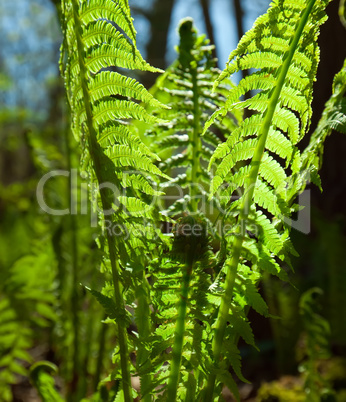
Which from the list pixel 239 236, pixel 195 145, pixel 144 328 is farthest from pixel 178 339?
pixel 195 145

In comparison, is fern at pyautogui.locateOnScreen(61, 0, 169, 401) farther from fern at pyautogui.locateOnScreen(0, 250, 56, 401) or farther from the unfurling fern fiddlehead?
fern at pyautogui.locateOnScreen(0, 250, 56, 401)


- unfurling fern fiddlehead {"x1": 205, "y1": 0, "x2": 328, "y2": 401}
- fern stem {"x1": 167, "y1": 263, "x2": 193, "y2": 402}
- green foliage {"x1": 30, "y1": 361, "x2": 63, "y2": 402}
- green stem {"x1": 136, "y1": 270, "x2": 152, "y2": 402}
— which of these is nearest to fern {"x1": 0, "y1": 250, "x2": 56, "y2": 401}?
green foliage {"x1": 30, "y1": 361, "x2": 63, "y2": 402}

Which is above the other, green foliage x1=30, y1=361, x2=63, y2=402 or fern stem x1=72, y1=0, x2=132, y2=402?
fern stem x1=72, y1=0, x2=132, y2=402

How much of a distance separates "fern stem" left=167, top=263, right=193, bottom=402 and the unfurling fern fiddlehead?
0.06m

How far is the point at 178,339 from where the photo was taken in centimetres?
84

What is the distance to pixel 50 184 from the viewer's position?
241cm

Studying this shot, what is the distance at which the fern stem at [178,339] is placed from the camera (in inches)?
32.8

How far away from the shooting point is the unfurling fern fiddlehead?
78 cm

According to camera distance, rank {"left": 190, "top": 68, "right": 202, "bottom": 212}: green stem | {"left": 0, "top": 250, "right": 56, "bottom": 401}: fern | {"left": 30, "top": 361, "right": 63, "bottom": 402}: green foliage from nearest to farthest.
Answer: {"left": 30, "top": 361, "right": 63, "bottom": 402}: green foliage < {"left": 190, "top": 68, "right": 202, "bottom": 212}: green stem < {"left": 0, "top": 250, "right": 56, "bottom": 401}: fern

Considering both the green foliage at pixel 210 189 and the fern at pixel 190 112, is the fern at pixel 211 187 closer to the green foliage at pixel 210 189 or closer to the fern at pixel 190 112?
the green foliage at pixel 210 189

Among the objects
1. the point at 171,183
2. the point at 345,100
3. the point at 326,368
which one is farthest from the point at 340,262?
the point at 345,100

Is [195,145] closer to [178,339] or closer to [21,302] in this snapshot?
[178,339]

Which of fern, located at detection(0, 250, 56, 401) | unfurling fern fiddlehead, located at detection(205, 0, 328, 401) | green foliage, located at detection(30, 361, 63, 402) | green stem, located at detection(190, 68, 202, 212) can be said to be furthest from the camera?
Answer: fern, located at detection(0, 250, 56, 401)

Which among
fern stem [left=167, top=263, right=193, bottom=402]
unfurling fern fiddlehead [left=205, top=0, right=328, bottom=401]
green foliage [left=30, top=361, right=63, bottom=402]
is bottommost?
green foliage [left=30, top=361, right=63, bottom=402]
